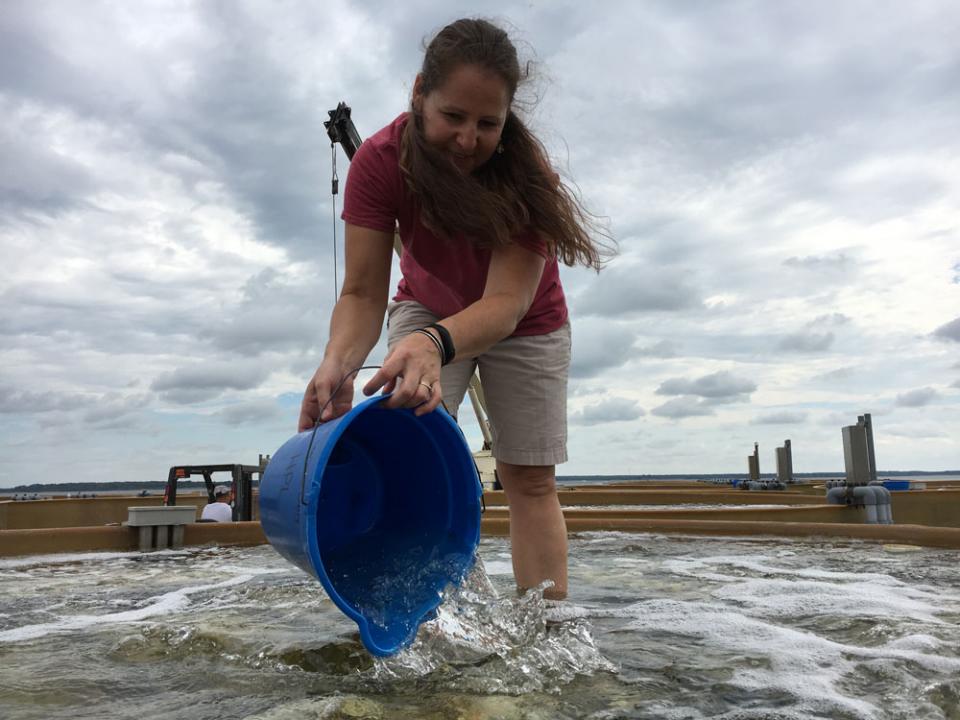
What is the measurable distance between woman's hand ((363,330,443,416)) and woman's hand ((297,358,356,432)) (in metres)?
0.27

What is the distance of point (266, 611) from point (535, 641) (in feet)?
3.23

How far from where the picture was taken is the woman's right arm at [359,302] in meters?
1.74

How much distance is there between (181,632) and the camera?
1.83m

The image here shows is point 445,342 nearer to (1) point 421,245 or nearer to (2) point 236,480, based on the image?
(1) point 421,245

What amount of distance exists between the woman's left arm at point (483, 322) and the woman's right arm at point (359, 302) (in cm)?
27

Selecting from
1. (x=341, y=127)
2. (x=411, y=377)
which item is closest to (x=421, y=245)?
(x=411, y=377)

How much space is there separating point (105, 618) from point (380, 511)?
97 cm

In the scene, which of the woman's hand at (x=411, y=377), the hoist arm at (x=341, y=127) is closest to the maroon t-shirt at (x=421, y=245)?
the woman's hand at (x=411, y=377)

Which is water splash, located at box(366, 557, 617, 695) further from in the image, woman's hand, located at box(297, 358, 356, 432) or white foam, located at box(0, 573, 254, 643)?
white foam, located at box(0, 573, 254, 643)

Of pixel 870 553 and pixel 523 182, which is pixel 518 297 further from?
pixel 870 553

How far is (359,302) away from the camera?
185 cm

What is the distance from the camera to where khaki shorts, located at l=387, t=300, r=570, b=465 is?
196 centimetres

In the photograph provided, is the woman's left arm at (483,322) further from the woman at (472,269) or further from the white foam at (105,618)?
the white foam at (105,618)

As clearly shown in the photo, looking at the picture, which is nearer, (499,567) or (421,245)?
(421,245)
